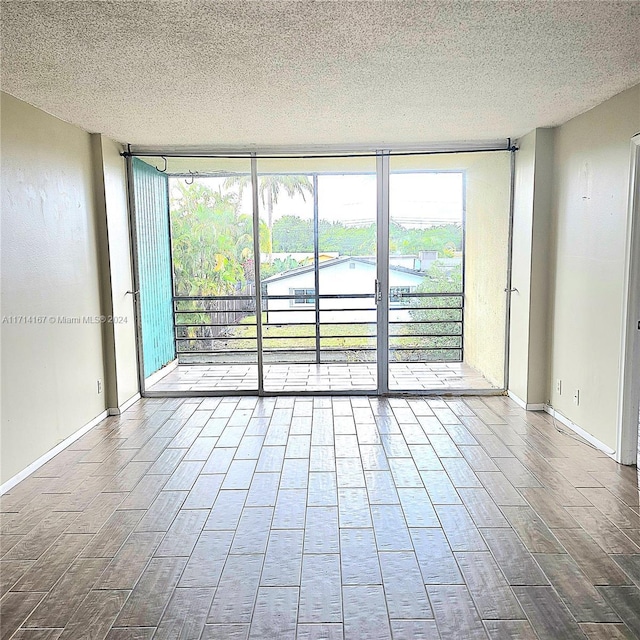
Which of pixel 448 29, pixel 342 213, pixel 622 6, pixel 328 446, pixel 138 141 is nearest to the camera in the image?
pixel 622 6

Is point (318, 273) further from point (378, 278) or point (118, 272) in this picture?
point (118, 272)

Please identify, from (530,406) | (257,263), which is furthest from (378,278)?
(530,406)

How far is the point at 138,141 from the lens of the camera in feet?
16.1

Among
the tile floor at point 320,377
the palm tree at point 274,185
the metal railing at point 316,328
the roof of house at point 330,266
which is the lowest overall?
the tile floor at point 320,377

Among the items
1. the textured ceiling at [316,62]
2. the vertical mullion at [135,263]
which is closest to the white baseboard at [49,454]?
the vertical mullion at [135,263]

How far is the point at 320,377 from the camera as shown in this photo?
5.50 meters

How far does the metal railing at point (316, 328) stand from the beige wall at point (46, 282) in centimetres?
100

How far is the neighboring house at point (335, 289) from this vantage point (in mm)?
5309

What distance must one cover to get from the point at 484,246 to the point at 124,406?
11.9 ft

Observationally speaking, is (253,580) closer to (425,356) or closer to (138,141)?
(425,356)

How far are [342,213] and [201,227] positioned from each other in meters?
1.35

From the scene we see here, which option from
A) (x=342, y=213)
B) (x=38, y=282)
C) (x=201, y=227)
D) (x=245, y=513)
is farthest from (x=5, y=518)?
(x=342, y=213)

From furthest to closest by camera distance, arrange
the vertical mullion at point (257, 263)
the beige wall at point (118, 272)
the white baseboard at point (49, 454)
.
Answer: the vertical mullion at point (257, 263), the beige wall at point (118, 272), the white baseboard at point (49, 454)

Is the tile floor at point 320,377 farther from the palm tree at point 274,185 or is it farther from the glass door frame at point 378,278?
the palm tree at point 274,185
